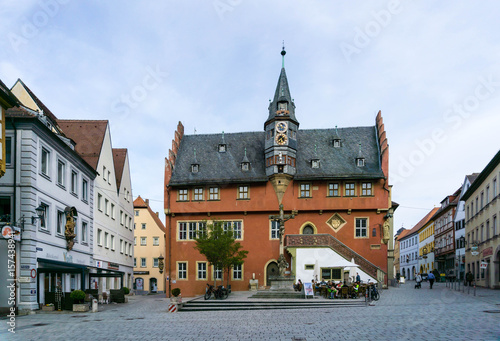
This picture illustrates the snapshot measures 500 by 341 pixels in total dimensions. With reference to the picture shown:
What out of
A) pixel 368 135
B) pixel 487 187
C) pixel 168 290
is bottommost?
pixel 168 290

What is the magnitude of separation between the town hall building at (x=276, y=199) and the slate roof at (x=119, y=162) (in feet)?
16.8

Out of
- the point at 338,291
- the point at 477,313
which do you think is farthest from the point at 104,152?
the point at 477,313

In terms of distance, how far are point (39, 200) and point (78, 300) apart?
5.31m

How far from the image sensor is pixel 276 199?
4394 centimetres

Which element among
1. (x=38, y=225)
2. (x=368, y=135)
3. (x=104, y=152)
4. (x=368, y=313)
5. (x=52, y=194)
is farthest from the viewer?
(x=368, y=135)

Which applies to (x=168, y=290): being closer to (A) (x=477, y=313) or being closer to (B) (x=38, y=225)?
(B) (x=38, y=225)

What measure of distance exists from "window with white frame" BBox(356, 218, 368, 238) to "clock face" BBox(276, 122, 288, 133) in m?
9.60

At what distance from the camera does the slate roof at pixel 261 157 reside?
44.2 m

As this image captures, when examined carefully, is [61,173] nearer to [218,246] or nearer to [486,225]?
[218,246]

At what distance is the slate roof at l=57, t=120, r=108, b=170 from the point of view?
1515 inches

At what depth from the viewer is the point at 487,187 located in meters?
44.0

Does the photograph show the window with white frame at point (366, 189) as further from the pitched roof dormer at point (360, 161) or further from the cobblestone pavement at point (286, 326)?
the cobblestone pavement at point (286, 326)

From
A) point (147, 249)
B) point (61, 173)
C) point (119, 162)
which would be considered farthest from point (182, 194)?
point (147, 249)

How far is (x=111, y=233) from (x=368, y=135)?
23715mm
